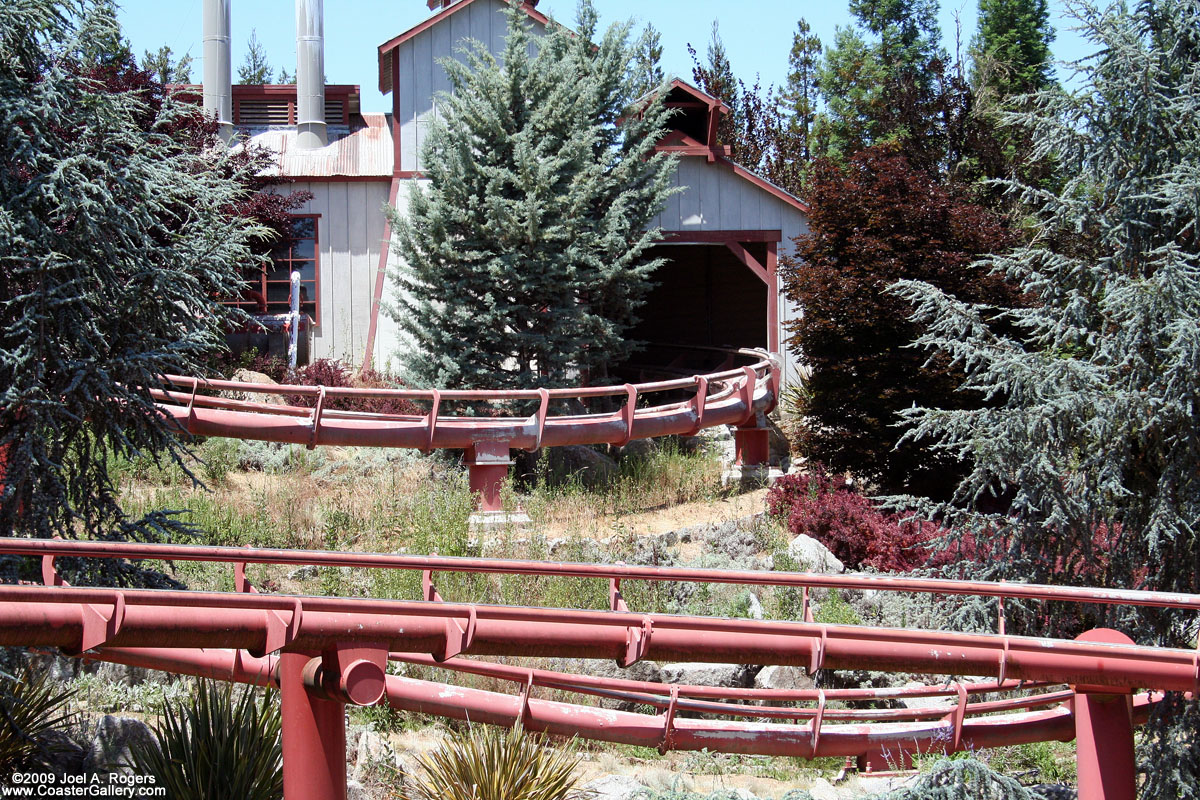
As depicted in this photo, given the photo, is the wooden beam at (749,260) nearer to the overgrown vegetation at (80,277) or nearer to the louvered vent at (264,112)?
the louvered vent at (264,112)

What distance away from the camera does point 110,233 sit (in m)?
7.98

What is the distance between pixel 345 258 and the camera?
64.2 ft

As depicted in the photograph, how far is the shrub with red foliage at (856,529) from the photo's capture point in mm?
12094

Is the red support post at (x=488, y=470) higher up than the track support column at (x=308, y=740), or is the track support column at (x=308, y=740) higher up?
the red support post at (x=488, y=470)

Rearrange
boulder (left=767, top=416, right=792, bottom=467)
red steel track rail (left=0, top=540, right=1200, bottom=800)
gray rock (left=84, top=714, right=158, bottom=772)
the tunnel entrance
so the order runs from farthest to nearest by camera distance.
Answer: the tunnel entrance < boulder (left=767, top=416, right=792, bottom=467) < gray rock (left=84, top=714, right=158, bottom=772) < red steel track rail (left=0, top=540, right=1200, bottom=800)

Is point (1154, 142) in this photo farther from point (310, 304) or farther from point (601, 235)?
point (310, 304)

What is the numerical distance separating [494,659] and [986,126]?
61.9 ft

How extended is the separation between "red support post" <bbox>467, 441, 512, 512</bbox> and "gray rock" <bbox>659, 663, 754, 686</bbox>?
363cm

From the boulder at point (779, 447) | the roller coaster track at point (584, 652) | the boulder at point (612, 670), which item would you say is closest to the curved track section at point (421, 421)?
the boulder at point (779, 447)

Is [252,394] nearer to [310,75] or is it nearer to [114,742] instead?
[310,75]

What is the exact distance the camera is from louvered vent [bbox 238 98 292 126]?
70.9ft

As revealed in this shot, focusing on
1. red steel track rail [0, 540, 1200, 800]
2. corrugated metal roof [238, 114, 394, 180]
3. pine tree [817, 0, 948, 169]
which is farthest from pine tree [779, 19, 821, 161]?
red steel track rail [0, 540, 1200, 800]

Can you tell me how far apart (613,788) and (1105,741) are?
10.1 ft

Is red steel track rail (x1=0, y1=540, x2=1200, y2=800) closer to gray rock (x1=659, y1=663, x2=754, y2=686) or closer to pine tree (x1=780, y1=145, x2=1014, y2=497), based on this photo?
gray rock (x1=659, y1=663, x2=754, y2=686)
